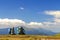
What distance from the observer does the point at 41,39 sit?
27547 mm

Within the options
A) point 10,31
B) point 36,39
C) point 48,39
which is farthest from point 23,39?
point 10,31

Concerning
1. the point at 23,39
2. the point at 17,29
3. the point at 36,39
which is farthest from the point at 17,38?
the point at 17,29

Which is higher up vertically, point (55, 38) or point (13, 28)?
point (13, 28)

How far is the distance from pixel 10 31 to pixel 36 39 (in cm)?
952

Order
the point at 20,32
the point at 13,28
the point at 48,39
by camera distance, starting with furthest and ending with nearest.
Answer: the point at 13,28 < the point at 20,32 < the point at 48,39

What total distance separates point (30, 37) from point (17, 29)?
6267mm

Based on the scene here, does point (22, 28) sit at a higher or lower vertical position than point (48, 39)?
higher

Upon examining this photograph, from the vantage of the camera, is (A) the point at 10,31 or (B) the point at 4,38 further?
(A) the point at 10,31

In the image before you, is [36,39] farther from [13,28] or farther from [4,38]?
[13,28]

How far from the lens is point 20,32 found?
111 feet

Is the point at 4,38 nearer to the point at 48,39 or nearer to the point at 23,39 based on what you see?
the point at 23,39

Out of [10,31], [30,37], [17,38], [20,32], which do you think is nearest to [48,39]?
[30,37]

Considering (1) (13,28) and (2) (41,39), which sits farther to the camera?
(1) (13,28)

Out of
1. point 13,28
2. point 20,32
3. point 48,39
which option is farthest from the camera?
point 13,28
